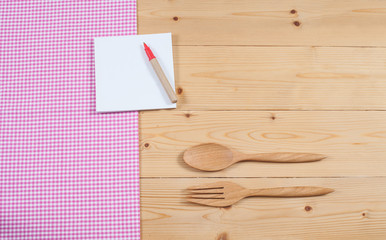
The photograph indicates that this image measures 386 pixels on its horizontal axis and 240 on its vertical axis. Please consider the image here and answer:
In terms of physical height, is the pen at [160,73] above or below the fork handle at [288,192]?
above

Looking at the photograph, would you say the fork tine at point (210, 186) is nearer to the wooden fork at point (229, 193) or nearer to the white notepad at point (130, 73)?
the wooden fork at point (229, 193)

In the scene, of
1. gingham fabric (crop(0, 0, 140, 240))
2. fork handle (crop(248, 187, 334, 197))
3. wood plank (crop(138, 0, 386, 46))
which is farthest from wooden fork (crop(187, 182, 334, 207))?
wood plank (crop(138, 0, 386, 46))

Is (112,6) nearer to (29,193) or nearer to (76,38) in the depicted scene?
(76,38)

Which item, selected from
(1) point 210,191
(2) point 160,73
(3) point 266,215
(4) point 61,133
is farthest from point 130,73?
(3) point 266,215

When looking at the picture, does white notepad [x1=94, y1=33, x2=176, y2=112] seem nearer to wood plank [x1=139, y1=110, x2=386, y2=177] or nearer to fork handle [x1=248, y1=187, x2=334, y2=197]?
wood plank [x1=139, y1=110, x2=386, y2=177]

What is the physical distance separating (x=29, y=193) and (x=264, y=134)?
0.46 meters

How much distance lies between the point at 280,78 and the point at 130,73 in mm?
304

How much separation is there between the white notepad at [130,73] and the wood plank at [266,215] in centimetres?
16

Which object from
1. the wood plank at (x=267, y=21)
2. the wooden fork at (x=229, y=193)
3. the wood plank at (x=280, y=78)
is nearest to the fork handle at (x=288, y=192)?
the wooden fork at (x=229, y=193)

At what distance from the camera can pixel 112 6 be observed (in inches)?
28.2

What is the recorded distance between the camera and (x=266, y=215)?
0.63m

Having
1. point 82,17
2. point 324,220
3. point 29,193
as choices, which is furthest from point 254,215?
point 82,17

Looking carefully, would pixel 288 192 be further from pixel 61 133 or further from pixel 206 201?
pixel 61 133

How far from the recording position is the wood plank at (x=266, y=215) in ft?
2.05
